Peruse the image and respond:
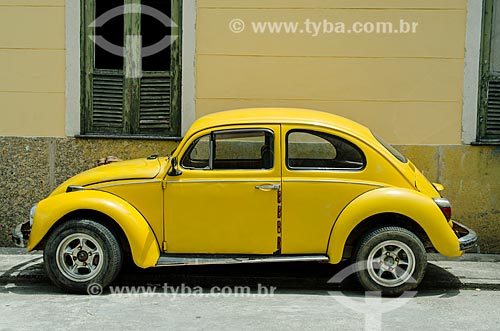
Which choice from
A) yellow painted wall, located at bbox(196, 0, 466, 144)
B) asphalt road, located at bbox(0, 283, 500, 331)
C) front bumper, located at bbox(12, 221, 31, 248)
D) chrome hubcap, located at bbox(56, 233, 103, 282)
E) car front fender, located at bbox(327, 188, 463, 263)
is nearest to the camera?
asphalt road, located at bbox(0, 283, 500, 331)

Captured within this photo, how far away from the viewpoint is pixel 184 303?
21.5ft

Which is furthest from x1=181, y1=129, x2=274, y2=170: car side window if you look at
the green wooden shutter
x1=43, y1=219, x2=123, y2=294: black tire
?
the green wooden shutter

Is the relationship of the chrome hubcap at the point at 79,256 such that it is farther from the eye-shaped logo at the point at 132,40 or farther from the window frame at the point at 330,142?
the eye-shaped logo at the point at 132,40

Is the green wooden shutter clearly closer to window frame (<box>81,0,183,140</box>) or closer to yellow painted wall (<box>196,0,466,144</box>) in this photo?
yellow painted wall (<box>196,0,466,144</box>)

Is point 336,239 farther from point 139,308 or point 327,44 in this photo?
point 327,44

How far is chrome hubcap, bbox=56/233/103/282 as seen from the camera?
670 centimetres

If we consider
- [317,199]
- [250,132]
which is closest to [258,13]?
[250,132]

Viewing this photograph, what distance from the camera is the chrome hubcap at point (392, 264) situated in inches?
263

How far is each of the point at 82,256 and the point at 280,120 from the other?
232cm

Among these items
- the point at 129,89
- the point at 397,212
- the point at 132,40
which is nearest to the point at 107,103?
the point at 129,89

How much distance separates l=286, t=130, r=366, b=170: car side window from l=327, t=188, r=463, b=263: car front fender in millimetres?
377

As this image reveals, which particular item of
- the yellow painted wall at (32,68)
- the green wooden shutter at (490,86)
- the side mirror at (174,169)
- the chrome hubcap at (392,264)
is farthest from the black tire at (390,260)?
the yellow painted wall at (32,68)

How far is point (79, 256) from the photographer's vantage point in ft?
22.0

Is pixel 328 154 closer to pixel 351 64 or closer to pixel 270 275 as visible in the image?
pixel 270 275
